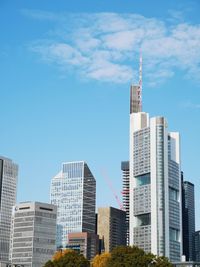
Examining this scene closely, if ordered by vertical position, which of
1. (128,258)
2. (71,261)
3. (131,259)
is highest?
(128,258)

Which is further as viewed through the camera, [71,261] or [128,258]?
[71,261]

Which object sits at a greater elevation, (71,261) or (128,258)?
(128,258)

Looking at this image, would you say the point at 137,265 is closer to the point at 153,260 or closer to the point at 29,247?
the point at 153,260

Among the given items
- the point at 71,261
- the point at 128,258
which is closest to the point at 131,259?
the point at 128,258

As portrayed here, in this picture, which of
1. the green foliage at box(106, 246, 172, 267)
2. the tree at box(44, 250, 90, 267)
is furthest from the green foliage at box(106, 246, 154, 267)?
the tree at box(44, 250, 90, 267)

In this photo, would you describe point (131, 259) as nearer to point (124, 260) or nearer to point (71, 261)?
point (124, 260)

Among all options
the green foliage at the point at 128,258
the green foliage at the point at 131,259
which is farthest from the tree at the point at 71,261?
the green foliage at the point at 128,258

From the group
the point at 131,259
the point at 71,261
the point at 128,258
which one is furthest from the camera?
the point at 71,261

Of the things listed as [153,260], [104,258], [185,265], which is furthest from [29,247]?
[153,260]

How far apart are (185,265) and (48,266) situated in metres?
64.7

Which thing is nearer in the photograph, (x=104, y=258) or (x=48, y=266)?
(x=48, y=266)

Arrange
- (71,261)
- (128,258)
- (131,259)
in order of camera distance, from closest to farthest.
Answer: (131,259) < (128,258) < (71,261)

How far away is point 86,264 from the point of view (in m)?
116

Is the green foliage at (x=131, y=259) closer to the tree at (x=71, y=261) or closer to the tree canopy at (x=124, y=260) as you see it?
the tree canopy at (x=124, y=260)
